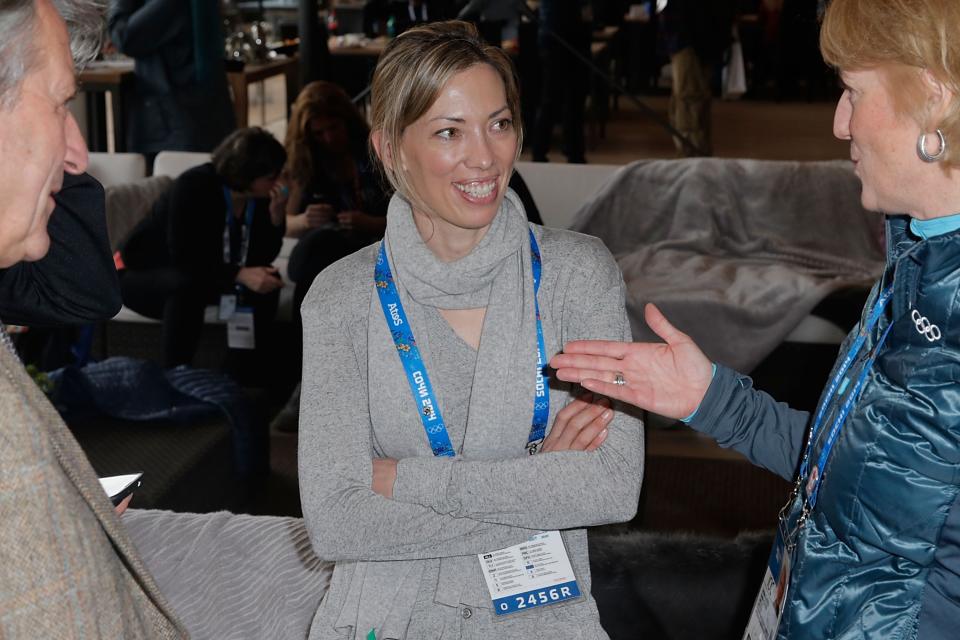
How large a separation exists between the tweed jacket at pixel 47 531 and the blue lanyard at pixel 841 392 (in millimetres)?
760

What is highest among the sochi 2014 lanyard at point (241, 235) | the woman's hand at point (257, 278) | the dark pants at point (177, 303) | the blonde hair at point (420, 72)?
the blonde hair at point (420, 72)

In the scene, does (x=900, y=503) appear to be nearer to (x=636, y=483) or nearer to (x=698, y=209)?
(x=636, y=483)

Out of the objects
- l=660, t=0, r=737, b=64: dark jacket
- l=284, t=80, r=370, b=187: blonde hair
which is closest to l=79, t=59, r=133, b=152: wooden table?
l=284, t=80, r=370, b=187: blonde hair

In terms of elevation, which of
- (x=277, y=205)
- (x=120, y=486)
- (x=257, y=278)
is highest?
(x=120, y=486)

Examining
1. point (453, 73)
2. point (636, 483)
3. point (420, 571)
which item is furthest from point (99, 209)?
point (636, 483)

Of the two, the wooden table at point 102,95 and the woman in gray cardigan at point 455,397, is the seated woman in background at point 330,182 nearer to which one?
the wooden table at point 102,95

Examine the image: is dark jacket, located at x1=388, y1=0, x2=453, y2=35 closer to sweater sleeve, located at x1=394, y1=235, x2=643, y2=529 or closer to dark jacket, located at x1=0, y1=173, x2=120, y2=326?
dark jacket, located at x1=0, y1=173, x2=120, y2=326

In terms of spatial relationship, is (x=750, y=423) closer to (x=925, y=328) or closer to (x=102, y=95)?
(x=925, y=328)

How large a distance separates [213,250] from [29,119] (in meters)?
3.29

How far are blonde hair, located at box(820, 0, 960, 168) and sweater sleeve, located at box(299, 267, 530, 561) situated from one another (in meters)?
0.80

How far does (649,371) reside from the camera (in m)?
1.46

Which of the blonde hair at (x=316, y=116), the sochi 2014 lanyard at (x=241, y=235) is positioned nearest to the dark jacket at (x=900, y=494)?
the sochi 2014 lanyard at (x=241, y=235)

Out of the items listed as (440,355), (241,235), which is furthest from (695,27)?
(440,355)

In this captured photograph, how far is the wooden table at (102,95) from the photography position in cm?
651
